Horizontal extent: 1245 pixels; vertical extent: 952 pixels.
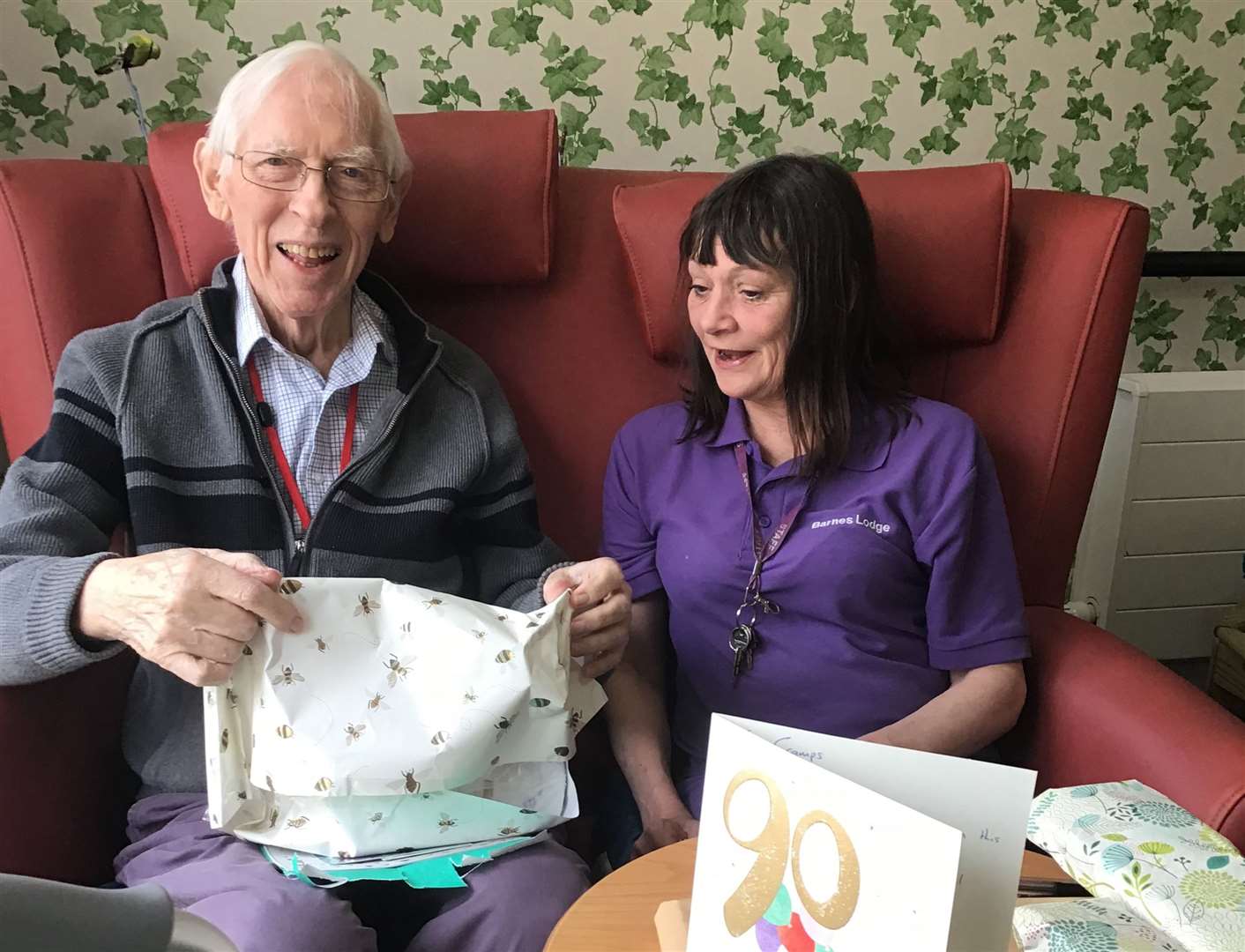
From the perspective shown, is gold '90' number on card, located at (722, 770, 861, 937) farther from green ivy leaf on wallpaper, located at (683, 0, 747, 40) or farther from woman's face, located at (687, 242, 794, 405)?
green ivy leaf on wallpaper, located at (683, 0, 747, 40)

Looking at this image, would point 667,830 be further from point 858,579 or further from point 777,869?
point 777,869

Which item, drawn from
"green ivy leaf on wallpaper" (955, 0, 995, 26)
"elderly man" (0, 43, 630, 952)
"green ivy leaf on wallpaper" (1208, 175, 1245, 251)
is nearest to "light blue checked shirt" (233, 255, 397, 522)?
"elderly man" (0, 43, 630, 952)

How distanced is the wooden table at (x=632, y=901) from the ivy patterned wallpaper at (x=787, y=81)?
4.27 feet

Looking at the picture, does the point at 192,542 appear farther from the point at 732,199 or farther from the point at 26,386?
the point at 732,199

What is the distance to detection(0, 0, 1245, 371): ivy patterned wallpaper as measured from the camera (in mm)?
1701

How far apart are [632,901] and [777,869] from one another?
25 centimetres

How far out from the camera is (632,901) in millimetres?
967

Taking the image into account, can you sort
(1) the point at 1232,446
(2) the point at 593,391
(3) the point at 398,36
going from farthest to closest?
1. (1) the point at 1232,446
2. (3) the point at 398,36
3. (2) the point at 593,391

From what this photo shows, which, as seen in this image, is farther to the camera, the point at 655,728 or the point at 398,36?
the point at 398,36

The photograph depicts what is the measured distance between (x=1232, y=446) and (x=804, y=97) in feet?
3.76

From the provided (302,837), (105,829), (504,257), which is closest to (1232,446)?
(504,257)

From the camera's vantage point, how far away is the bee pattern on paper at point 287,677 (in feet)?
3.21

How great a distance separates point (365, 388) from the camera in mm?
1310

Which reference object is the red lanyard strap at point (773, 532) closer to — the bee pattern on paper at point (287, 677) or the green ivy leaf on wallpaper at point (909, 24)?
the bee pattern on paper at point (287, 677)
